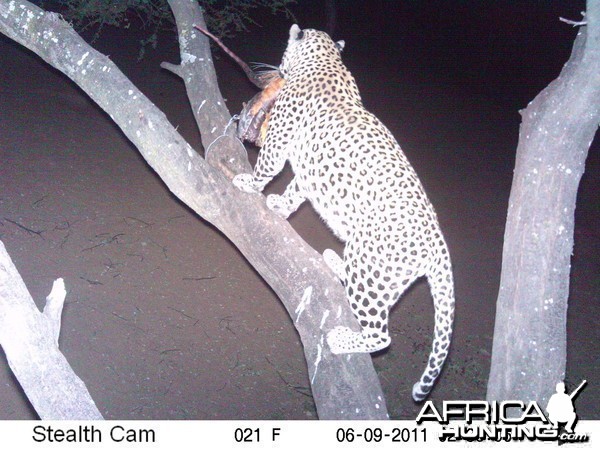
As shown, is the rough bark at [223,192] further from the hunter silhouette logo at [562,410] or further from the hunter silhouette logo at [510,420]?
the hunter silhouette logo at [562,410]

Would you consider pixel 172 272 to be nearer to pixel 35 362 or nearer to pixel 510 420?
pixel 35 362

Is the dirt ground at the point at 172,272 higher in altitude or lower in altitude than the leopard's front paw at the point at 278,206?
lower

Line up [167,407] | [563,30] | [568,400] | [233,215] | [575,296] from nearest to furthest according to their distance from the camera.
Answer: [568,400], [233,215], [167,407], [575,296], [563,30]

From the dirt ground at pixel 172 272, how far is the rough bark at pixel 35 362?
192cm

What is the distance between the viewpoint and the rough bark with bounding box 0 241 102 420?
2.13 m

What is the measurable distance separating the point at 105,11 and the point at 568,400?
5093 millimetres

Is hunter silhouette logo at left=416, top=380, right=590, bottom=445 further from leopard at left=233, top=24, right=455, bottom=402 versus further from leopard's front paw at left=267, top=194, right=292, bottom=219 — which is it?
A: leopard's front paw at left=267, top=194, right=292, bottom=219

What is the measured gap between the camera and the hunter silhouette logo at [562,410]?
203 cm

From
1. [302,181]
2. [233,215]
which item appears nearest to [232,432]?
[233,215]

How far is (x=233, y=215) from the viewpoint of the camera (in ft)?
9.32

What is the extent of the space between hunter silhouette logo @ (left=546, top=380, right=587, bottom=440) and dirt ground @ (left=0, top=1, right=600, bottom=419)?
2.57 m

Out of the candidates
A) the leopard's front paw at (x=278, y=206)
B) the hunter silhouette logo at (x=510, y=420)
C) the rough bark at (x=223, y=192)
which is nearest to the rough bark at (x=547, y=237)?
the hunter silhouette logo at (x=510, y=420)

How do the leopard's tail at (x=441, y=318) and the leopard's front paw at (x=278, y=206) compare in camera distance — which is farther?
the leopard's front paw at (x=278, y=206)

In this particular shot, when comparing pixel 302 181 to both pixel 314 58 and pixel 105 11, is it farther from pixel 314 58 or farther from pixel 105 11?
pixel 105 11
